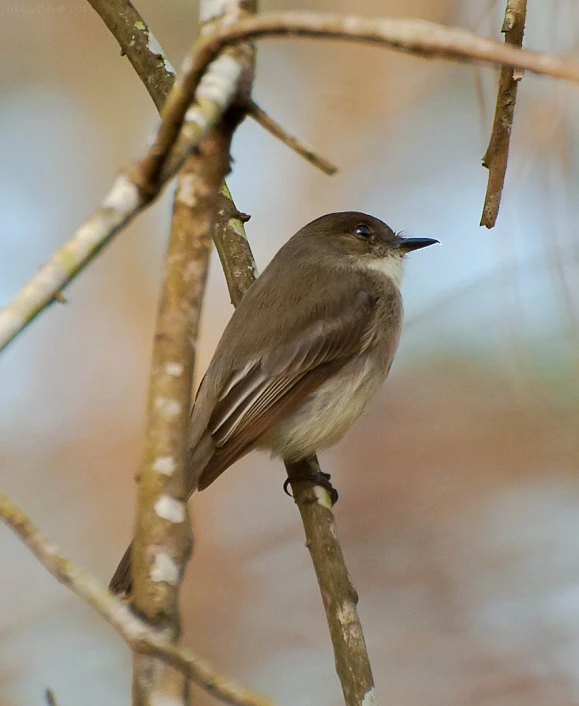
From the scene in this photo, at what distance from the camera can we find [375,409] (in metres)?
5.61

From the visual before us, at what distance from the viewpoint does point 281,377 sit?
12.7 feet

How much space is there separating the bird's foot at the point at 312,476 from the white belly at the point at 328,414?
0.06 meters

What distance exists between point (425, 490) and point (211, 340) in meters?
1.57

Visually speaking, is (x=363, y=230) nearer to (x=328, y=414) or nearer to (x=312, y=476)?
(x=328, y=414)

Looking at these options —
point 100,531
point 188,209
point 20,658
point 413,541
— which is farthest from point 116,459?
point 188,209

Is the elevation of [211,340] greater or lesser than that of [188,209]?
greater

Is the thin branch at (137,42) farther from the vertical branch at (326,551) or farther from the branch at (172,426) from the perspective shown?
the branch at (172,426)

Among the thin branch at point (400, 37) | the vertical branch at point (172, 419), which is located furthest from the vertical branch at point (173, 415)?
the thin branch at point (400, 37)

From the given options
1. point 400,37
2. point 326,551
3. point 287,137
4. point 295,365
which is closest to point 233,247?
point 295,365

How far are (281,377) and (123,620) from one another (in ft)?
8.13

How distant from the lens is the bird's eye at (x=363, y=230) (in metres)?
4.67

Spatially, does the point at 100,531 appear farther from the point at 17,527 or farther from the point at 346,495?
the point at 17,527

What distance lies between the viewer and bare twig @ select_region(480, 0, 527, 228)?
2.82 meters

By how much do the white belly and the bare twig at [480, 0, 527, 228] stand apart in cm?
134
